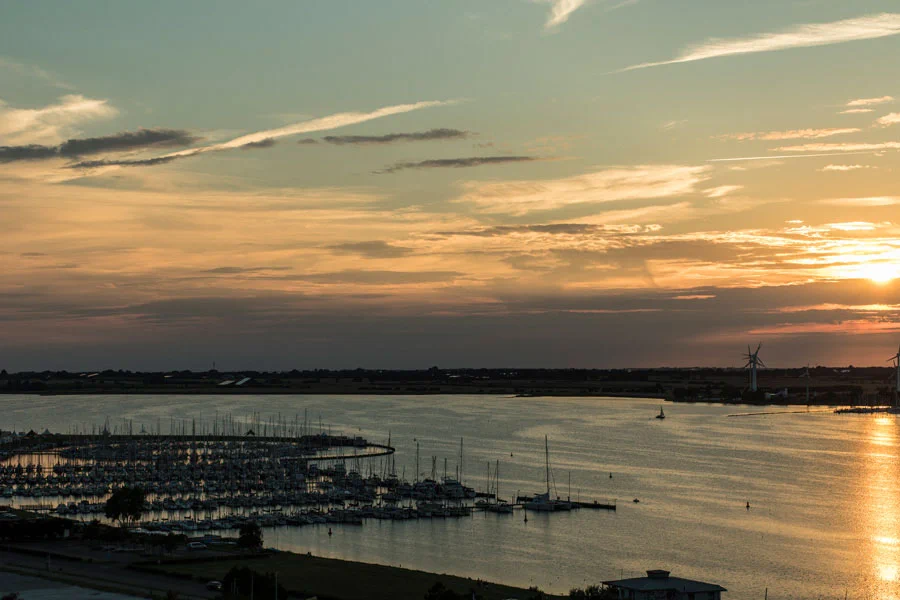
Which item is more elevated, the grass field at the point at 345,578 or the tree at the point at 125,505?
the tree at the point at 125,505

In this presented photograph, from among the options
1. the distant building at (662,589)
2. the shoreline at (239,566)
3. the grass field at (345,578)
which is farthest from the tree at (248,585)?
the distant building at (662,589)

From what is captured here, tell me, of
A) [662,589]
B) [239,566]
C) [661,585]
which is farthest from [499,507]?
[662,589]

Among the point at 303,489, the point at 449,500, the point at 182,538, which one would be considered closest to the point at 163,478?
the point at 303,489

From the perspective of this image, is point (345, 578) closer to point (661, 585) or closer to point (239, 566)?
point (239, 566)

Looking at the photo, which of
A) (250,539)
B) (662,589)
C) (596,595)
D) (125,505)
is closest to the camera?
(662,589)

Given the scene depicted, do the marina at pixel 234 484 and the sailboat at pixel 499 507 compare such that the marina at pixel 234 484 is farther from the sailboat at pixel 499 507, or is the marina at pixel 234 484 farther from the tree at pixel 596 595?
the tree at pixel 596 595

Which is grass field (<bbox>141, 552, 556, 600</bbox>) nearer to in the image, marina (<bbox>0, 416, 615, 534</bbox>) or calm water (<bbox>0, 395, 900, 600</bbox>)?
calm water (<bbox>0, 395, 900, 600</bbox>)
